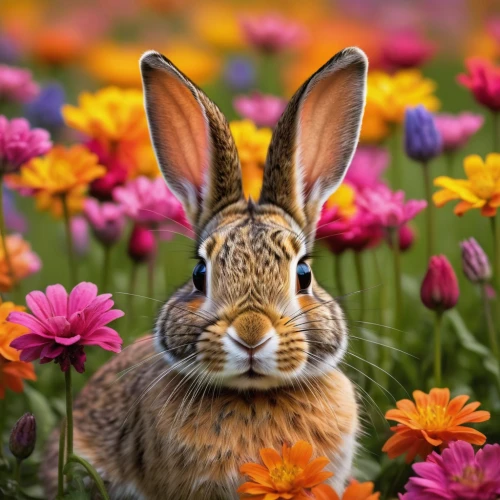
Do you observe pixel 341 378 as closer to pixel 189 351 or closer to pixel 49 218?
pixel 189 351

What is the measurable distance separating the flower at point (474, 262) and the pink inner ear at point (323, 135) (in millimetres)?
582

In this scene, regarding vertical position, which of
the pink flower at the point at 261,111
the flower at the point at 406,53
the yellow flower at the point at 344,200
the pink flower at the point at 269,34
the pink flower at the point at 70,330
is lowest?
the pink flower at the point at 70,330

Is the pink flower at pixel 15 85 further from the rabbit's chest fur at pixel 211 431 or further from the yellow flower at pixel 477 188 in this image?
the yellow flower at pixel 477 188

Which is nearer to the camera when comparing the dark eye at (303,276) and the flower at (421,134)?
the dark eye at (303,276)

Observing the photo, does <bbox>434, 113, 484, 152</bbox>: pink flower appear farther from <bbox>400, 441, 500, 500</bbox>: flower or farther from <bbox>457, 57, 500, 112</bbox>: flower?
<bbox>400, 441, 500, 500</bbox>: flower

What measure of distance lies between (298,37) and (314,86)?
9.93ft

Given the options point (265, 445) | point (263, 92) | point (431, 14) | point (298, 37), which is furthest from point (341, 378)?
point (431, 14)

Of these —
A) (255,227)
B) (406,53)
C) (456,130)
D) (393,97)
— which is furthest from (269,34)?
(255,227)

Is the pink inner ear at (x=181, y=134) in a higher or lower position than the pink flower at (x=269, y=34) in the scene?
lower

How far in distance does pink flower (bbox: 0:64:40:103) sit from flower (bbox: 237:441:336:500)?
3.06 metres

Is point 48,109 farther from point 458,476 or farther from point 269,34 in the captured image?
point 458,476

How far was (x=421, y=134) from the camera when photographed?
14.7ft

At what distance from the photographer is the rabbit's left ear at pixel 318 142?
369cm

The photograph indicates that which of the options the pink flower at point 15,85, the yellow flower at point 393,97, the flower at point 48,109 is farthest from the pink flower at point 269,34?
the pink flower at point 15,85
